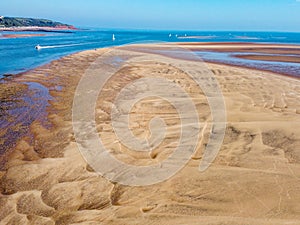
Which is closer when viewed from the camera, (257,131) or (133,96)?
(257,131)

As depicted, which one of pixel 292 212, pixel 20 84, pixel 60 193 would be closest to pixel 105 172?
pixel 60 193

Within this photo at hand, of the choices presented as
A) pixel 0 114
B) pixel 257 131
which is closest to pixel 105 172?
pixel 257 131

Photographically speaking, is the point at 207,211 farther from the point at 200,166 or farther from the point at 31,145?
the point at 31,145

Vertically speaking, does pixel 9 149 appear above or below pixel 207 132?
below

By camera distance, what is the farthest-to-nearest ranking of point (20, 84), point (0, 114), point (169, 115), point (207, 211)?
point (20, 84) → point (0, 114) → point (169, 115) → point (207, 211)

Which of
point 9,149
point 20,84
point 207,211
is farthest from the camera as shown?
point 20,84

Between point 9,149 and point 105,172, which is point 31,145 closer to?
point 9,149
